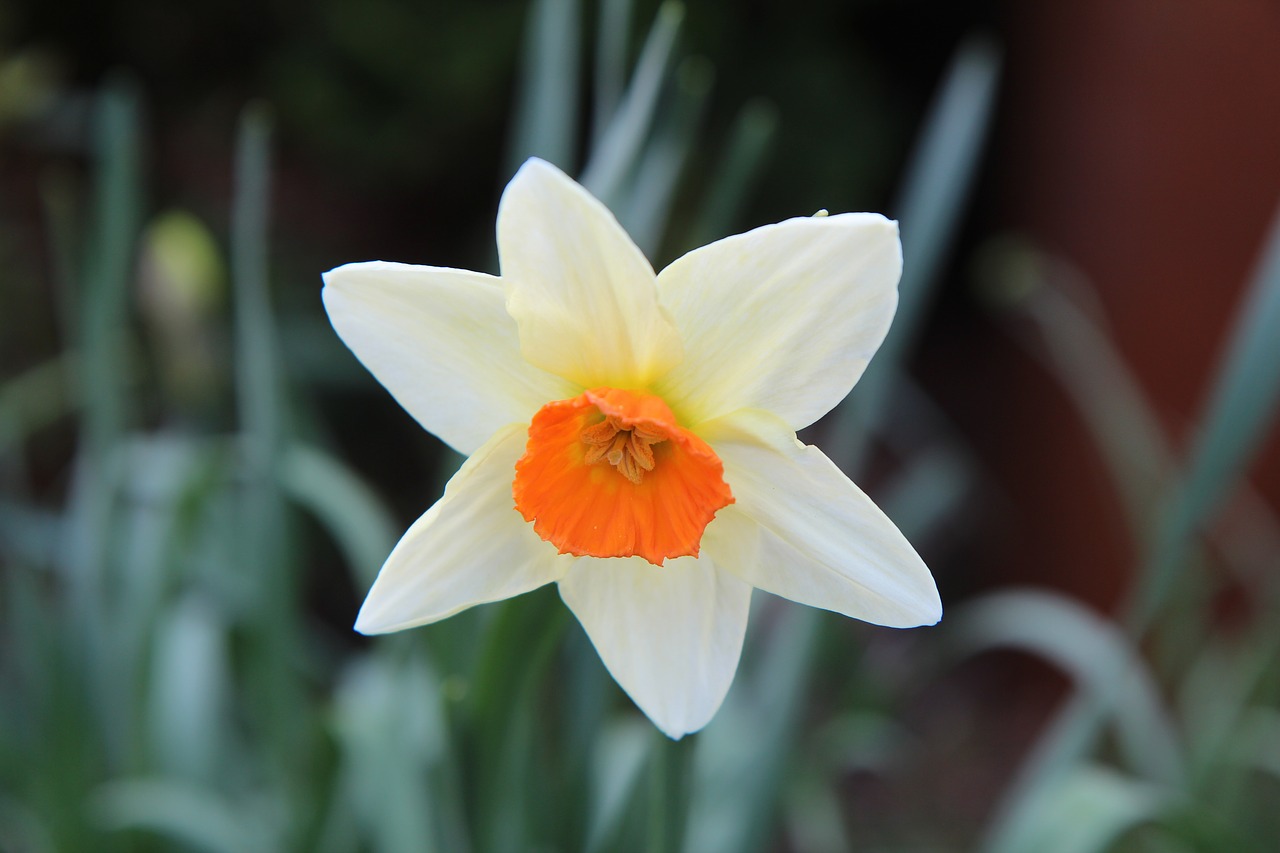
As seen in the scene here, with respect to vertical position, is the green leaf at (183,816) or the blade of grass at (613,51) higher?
the blade of grass at (613,51)

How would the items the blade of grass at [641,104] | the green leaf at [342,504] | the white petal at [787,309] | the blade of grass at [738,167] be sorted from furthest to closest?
the green leaf at [342,504]
the blade of grass at [738,167]
the blade of grass at [641,104]
the white petal at [787,309]

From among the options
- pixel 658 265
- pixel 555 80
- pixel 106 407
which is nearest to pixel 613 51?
pixel 555 80

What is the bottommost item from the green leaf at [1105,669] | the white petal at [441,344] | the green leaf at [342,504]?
the green leaf at [1105,669]

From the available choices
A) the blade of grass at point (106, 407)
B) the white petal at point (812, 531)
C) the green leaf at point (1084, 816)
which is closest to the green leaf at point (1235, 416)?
the green leaf at point (1084, 816)

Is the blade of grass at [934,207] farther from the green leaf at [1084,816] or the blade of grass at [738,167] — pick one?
the green leaf at [1084,816]

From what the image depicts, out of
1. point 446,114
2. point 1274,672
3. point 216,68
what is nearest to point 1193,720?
point 1274,672

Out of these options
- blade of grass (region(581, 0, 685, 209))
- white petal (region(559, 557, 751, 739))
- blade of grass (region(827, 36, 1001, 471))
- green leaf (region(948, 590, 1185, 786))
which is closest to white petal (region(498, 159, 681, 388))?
white petal (region(559, 557, 751, 739))

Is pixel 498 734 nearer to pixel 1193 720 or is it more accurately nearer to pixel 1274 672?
pixel 1274 672
